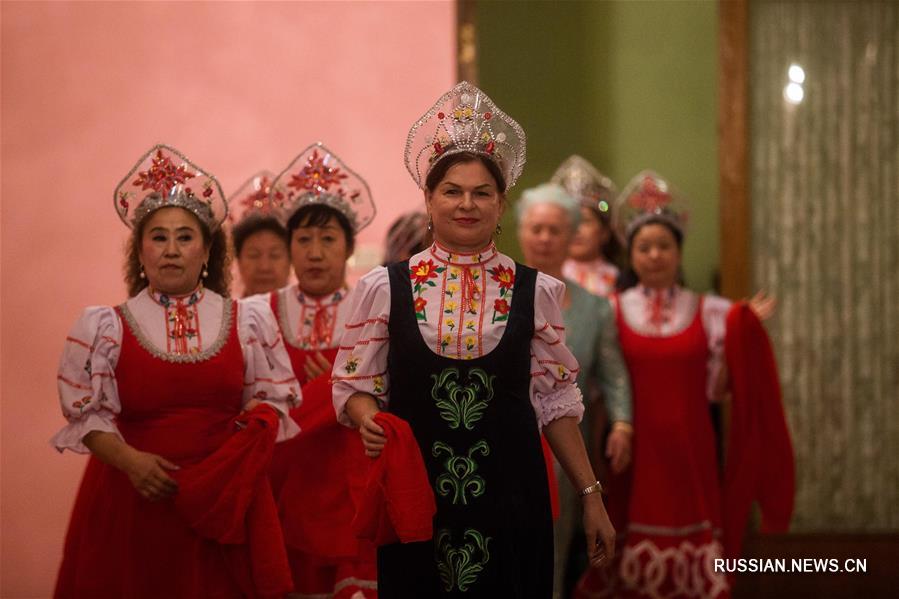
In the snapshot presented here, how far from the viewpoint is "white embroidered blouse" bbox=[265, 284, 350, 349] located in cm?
325

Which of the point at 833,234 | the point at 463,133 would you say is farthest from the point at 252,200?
the point at 833,234

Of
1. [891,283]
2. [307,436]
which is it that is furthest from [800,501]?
[307,436]

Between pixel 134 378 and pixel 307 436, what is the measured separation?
0.58 meters

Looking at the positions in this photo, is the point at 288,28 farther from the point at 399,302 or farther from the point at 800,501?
the point at 800,501

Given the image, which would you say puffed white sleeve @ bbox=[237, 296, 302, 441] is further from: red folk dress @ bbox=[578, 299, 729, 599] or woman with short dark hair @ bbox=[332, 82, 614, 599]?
red folk dress @ bbox=[578, 299, 729, 599]

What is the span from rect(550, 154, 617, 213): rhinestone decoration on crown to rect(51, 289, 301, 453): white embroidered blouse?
2082 millimetres

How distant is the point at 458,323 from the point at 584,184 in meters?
2.60

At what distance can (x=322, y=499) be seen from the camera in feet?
10.1

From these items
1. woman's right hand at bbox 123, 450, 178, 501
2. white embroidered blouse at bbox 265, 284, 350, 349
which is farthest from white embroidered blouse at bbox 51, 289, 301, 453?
white embroidered blouse at bbox 265, 284, 350, 349

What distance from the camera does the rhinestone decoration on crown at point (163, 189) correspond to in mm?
2828

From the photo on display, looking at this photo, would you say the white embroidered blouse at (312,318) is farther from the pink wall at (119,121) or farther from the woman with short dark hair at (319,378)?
the pink wall at (119,121)

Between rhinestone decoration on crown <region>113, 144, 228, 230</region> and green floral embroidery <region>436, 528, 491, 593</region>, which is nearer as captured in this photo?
green floral embroidery <region>436, 528, 491, 593</region>

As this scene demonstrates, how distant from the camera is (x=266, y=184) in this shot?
12.5 ft

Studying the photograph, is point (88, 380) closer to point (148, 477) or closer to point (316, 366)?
point (148, 477)
